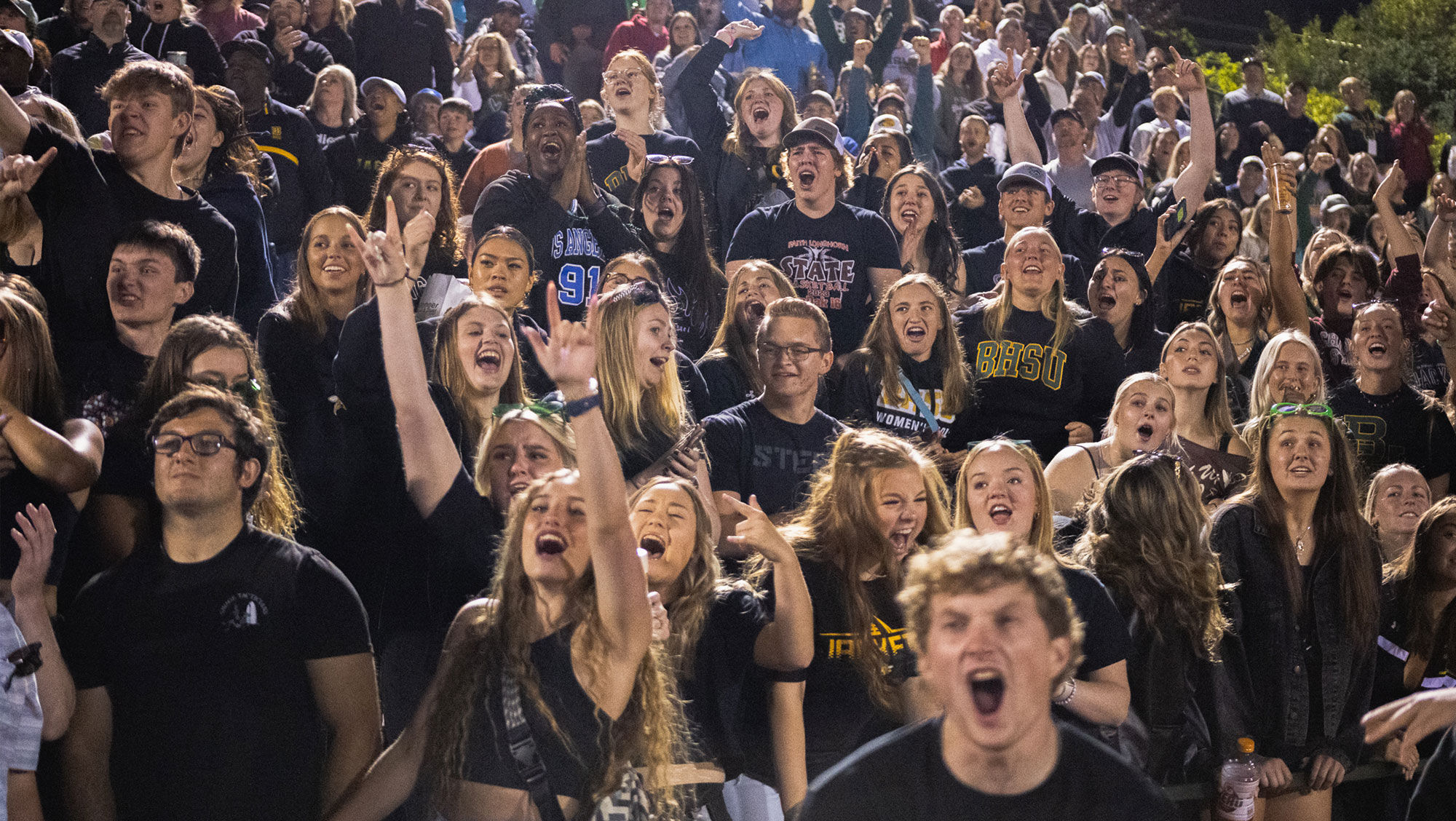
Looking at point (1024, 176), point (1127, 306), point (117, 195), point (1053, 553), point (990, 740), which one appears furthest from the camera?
point (1024, 176)

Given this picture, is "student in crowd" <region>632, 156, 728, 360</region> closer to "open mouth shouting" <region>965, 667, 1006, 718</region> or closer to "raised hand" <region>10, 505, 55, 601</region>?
"raised hand" <region>10, 505, 55, 601</region>

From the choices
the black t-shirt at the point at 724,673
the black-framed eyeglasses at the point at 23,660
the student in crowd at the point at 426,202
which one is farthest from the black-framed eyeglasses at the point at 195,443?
the student in crowd at the point at 426,202

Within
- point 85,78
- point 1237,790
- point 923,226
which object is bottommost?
point 1237,790

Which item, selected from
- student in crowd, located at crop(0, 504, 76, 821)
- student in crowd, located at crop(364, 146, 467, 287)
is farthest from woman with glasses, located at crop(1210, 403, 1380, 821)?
student in crowd, located at crop(0, 504, 76, 821)

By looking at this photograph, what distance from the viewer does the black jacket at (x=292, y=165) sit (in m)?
6.37

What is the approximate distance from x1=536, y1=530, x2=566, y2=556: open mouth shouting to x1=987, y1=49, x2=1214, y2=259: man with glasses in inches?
187

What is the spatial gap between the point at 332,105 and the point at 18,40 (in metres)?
2.04

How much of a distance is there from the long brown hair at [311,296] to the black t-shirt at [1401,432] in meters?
4.12

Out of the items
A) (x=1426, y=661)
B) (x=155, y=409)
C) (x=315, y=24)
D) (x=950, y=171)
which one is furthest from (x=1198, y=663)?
(x=315, y=24)

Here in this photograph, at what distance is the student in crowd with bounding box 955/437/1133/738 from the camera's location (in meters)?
3.90

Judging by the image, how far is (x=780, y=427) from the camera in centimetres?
481

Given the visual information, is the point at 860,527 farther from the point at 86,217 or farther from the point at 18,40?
the point at 18,40

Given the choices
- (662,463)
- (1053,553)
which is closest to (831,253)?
(662,463)

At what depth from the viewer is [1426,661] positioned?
492cm
